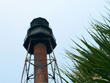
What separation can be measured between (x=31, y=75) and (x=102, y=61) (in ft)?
38.2

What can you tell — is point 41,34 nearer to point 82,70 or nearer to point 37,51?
point 37,51

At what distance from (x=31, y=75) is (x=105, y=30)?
11.5 meters

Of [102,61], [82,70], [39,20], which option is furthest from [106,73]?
[39,20]

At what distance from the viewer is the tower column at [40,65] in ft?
36.7

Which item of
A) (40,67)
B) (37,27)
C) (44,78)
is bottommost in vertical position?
(44,78)

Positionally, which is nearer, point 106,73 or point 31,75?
point 106,73

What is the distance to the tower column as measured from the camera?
36.7 feet

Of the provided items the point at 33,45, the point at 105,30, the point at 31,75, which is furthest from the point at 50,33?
the point at 105,30

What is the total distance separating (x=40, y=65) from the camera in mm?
11766

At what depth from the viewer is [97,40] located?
0.84m

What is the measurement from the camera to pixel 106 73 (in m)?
0.70

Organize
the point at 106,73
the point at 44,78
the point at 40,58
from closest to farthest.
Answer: the point at 106,73, the point at 44,78, the point at 40,58

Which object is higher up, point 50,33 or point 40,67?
point 50,33

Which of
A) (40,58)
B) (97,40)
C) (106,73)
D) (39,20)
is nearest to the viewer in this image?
(106,73)
